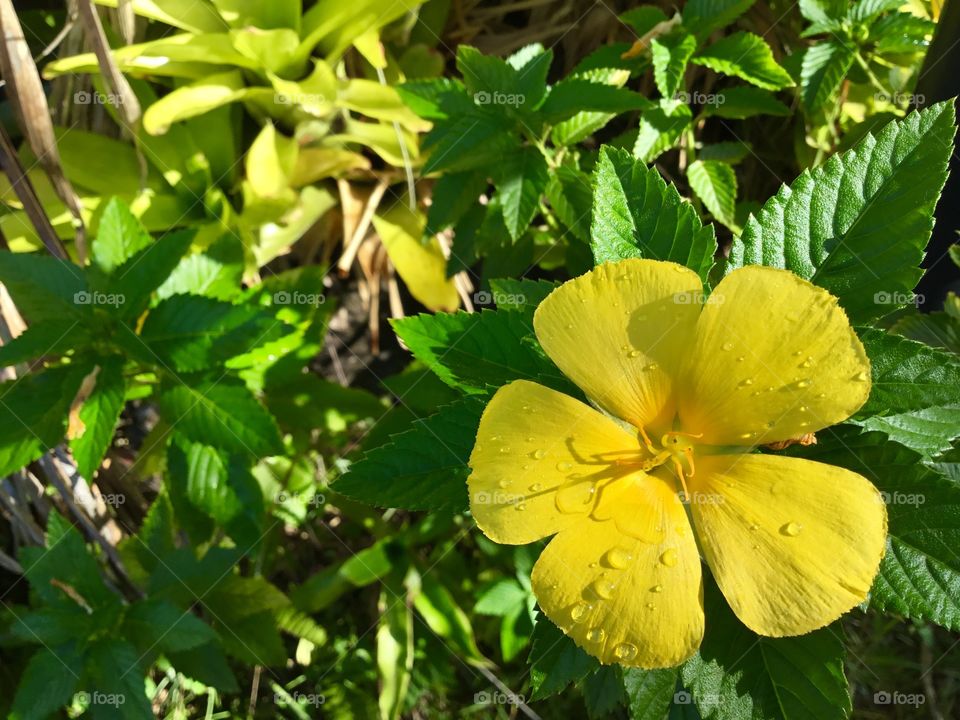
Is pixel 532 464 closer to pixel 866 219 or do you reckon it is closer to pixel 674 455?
pixel 674 455

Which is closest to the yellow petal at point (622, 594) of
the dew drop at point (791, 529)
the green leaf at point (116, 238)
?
the dew drop at point (791, 529)

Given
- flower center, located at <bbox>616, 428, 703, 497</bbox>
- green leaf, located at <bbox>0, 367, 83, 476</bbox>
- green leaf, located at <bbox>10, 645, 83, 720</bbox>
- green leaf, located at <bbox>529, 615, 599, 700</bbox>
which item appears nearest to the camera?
flower center, located at <bbox>616, 428, 703, 497</bbox>

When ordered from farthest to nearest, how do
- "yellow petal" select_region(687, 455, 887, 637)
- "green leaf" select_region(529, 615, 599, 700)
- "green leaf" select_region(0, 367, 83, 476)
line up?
"green leaf" select_region(0, 367, 83, 476)
"green leaf" select_region(529, 615, 599, 700)
"yellow petal" select_region(687, 455, 887, 637)

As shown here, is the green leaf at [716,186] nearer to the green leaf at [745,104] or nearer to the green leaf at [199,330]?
the green leaf at [745,104]

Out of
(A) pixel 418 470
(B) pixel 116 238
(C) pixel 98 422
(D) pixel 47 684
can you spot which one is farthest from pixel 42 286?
(A) pixel 418 470

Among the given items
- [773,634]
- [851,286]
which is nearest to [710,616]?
[773,634]

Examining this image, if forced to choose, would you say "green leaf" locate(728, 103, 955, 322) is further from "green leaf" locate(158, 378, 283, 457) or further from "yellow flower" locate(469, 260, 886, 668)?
"green leaf" locate(158, 378, 283, 457)

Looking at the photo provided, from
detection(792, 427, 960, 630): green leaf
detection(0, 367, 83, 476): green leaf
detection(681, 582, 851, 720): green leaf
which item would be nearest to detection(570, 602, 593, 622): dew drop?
detection(681, 582, 851, 720): green leaf
